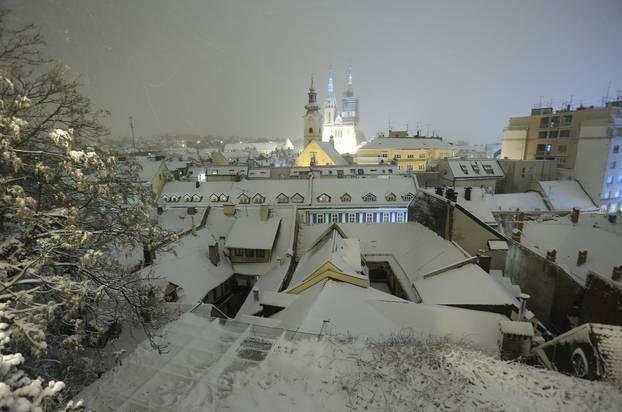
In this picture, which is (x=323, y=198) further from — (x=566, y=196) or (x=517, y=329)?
(x=566, y=196)

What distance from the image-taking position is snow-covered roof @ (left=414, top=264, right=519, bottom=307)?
47.1ft

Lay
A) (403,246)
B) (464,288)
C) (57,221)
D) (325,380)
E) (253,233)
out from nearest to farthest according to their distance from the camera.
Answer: (57,221), (325,380), (464,288), (403,246), (253,233)

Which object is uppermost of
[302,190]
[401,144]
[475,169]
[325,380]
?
[401,144]

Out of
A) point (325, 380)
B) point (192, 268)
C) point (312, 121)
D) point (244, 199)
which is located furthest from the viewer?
point (312, 121)

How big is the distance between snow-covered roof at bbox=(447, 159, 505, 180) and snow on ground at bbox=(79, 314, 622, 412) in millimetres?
42822

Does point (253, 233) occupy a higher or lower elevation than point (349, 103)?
lower

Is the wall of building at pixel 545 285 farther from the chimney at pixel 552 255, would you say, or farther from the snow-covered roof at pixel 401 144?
the snow-covered roof at pixel 401 144

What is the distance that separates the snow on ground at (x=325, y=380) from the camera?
22.2 ft

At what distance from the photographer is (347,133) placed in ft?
381

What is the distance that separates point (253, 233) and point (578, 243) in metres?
20.9

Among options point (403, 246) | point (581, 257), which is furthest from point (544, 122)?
point (403, 246)

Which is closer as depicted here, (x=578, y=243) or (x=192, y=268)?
(x=192, y=268)

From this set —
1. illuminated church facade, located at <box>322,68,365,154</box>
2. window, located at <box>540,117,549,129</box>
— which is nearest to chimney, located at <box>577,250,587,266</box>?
window, located at <box>540,117,549,129</box>

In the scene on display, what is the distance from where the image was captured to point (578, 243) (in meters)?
20.1
